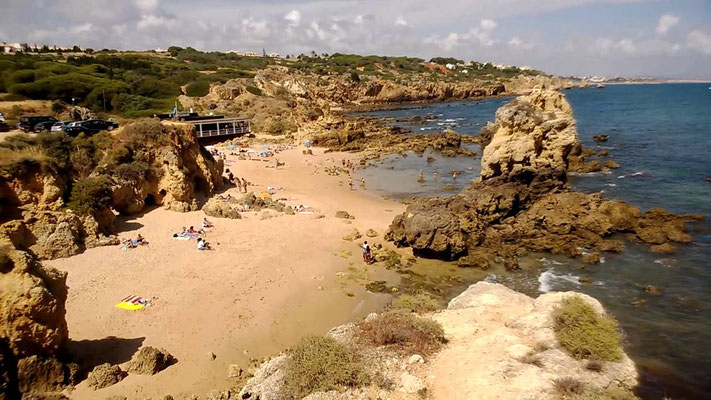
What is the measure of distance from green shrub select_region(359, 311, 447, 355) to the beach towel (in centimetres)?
873

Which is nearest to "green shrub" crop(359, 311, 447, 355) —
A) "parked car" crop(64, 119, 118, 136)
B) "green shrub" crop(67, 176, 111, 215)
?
"green shrub" crop(67, 176, 111, 215)

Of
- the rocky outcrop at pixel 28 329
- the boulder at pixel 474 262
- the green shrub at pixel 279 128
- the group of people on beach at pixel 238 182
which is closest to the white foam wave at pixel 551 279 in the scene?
the boulder at pixel 474 262

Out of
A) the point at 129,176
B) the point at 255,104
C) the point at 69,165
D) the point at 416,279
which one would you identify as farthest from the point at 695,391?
the point at 255,104

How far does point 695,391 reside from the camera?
11.4 metres

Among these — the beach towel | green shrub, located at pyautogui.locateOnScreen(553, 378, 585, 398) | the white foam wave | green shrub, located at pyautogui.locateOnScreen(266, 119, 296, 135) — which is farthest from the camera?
green shrub, located at pyautogui.locateOnScreen(266, 119, 296, 135)

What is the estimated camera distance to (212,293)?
17016 mm

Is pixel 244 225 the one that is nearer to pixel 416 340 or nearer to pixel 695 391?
pixel 416 340

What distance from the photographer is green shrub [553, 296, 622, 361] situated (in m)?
10.4

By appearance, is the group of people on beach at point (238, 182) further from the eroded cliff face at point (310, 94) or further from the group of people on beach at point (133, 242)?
the eroded cliff face at point (310, 94)

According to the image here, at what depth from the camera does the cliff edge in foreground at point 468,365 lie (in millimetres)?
9172

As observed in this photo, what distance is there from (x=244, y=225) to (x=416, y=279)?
10.7m

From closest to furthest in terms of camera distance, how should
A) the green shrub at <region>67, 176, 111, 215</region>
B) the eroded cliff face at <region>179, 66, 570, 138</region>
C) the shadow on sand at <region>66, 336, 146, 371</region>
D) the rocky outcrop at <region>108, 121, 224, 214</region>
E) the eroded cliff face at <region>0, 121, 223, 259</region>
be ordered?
the shadow on sand at <region>66, 336, 146, 371</region> < the eroded cliff face at <region>0, 121, 223, 259</region> < the green shrub at <region>67, 176, 111, 215</region> < the rocky outcrop at <region>108, 121, 224, 214</region> < the eroded cliff face at <region>179, 66, 570, 138</region>

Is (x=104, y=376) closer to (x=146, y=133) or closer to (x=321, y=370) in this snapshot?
(x=321, y=370)

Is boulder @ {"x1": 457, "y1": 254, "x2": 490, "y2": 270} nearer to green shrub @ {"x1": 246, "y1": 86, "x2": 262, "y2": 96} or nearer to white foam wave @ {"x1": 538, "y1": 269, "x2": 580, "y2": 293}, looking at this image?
white foam wave @ {"x1": 538, "y1": 269, "x2": 580, "y2": 293}
